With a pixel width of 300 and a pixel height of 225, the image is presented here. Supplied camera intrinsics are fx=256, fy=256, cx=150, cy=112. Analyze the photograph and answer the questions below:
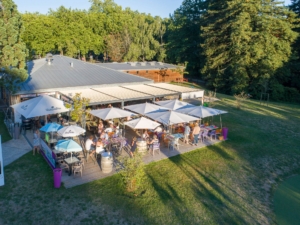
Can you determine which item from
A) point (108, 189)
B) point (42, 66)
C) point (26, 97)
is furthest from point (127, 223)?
point (42, 66)

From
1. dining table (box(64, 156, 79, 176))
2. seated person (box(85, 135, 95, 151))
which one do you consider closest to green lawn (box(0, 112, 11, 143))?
seated person (box(85, 135, 95, 151))

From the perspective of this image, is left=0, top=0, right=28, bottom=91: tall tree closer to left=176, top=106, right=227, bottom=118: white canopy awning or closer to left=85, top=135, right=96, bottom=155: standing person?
left=85, top=135, right=96, bottom=155: standing person

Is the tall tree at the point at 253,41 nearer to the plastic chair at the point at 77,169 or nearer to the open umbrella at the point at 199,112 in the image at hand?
the open umbrella at the point at 199,112

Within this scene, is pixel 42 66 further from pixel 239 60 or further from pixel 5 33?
pixel 239 60

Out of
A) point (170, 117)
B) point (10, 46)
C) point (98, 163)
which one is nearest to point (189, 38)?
point (10, 46)

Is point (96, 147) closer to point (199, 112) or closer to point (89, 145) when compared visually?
point (89, 145)

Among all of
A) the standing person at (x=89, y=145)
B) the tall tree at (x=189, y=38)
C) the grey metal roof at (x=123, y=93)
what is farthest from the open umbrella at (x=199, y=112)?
the tall tree at (x=189, y=38)
